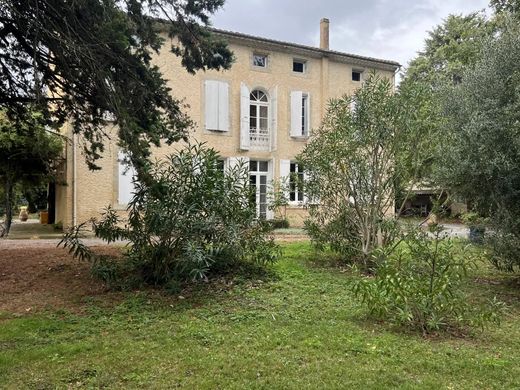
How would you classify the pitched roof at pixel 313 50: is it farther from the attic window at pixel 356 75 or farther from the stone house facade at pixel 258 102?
the attic window at pixel 356 75

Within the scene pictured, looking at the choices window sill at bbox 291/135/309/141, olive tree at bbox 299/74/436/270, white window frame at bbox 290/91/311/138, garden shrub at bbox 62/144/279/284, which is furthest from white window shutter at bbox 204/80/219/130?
garden shrub at bbox 62/144/279/284

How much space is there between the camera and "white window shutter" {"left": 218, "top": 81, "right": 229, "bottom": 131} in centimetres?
1816

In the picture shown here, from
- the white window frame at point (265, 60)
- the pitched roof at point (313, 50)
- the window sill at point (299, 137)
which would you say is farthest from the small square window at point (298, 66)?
the window sill at point (299, 137)

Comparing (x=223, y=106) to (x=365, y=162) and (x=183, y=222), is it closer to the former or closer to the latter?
(x=365, y=162)

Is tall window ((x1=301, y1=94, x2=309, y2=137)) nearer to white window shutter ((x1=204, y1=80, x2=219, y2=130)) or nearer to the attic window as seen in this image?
the attic window

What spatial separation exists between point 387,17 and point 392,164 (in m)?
5.69

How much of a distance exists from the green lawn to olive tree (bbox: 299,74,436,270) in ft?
8.73

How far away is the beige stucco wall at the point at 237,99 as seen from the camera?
1605 centimetres

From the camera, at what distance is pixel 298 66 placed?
797 inches

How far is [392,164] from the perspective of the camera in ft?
27.2

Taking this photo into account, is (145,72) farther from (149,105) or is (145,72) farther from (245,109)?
(245,109)

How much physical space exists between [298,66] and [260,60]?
197 centimetres

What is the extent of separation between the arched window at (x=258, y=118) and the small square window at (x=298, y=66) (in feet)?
6.54

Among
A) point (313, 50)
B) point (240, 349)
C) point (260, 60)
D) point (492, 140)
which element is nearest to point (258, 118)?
point (260, 60)
